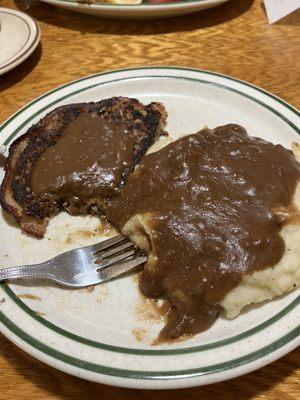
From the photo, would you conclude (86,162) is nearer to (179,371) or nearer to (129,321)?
(129,321)

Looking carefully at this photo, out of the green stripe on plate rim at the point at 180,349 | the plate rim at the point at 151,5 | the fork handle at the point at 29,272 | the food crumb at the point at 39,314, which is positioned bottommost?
the food crumb at the point at 39,314

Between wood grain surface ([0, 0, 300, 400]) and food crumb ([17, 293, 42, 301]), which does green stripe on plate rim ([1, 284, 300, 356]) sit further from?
wood grain surface ([0, 0, 300, 400])

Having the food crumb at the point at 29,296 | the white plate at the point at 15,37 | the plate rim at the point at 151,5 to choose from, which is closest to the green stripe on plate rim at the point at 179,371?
the food crumb at the point at 29,296

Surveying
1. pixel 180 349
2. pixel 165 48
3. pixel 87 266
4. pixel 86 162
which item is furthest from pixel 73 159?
pixel 165 48

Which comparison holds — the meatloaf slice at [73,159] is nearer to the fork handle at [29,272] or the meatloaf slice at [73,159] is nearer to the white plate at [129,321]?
the white plate at [129,321]

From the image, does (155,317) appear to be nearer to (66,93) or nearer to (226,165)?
(226,165)

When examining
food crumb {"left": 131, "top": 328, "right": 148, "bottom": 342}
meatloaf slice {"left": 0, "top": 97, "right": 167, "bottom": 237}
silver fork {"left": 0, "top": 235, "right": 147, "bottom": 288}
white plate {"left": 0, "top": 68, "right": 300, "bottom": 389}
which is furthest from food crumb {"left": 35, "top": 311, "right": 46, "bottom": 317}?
meatloaf slice {"left": 0, "top": 97, "right": 167, "bottom": 237}

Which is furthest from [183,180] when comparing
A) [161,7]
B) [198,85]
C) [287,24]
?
[287,24]
